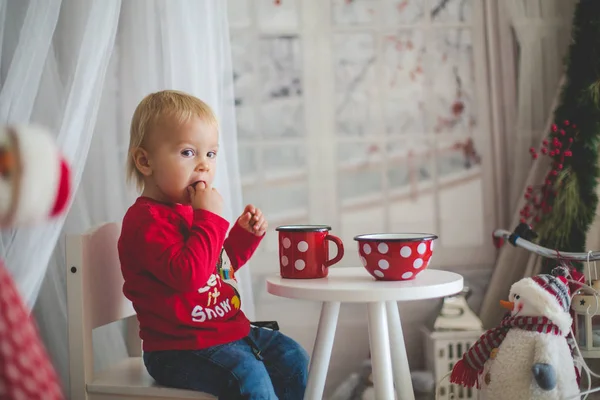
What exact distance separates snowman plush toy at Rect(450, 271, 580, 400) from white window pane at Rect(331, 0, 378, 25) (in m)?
0.95

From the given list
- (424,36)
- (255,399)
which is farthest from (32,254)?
(424,36)

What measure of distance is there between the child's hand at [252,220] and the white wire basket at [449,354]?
0.62m

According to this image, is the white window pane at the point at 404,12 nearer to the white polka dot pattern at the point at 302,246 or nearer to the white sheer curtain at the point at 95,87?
the white sheer curtain at the point at 95,87

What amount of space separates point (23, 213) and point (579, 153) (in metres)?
1.49

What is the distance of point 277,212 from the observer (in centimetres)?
194

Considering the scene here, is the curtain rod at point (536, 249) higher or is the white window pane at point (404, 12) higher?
the white window pane at point (404, 12)

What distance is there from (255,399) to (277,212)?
840 millimetres

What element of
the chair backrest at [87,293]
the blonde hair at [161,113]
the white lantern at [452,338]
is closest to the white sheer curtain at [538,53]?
the white lantern at [452,338]

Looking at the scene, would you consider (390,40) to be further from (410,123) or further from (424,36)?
(410,123)

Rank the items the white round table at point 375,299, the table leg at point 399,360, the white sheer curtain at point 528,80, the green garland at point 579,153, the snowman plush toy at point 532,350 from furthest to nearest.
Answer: the white sheer curtain at point 528,80
the green garland at point 579,153
the table leg at point 399,360
the snowman plush toy at point 532,350
the white round table at point 375,299

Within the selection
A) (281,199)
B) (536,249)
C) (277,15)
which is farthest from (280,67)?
(536,249)

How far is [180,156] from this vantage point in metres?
1.27

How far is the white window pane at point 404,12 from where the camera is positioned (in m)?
1.93

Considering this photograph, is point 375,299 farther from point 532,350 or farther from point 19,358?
point 19,358
